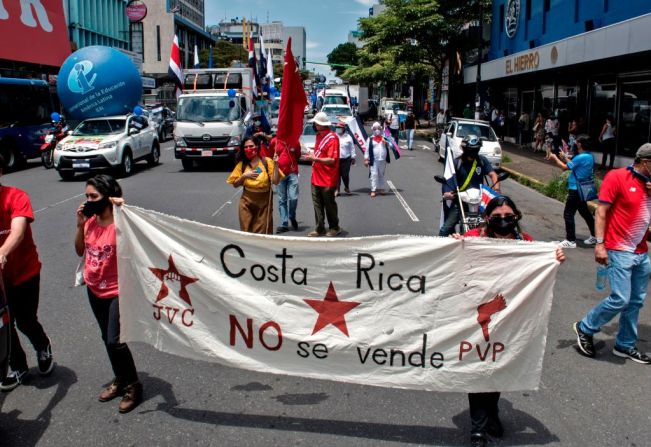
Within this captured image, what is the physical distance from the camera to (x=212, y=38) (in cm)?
9875

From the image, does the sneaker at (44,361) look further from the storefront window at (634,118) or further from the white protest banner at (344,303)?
the storefront window at (634,118)

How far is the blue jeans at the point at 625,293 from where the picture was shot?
16.9 ft

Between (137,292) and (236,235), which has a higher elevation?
(236,235)

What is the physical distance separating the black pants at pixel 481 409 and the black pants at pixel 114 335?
2.35 meters

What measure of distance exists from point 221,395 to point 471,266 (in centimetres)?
213

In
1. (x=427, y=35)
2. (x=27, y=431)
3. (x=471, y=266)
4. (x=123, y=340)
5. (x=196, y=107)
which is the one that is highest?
(x=427, y=35)

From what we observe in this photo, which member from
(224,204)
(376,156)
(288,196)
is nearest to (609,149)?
(376,156)

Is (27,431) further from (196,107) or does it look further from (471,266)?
(196,107)

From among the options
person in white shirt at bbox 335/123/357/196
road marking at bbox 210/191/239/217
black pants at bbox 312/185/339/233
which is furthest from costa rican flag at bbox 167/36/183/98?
black pants at bbox 312/185/339/233

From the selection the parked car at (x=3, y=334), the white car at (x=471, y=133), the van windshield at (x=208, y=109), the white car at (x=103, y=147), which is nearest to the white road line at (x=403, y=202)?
the white car at (x=471, y=133)

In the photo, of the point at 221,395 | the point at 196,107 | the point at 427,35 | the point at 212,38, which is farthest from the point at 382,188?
the point at 212,38

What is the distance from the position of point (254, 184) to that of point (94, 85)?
1722cm

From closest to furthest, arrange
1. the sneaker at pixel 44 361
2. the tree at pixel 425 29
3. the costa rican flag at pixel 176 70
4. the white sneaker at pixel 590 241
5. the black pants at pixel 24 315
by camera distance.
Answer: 1. the black pants at pixel 24 315
2. the sneaker at pixel 44 361
3. the white sneaker at pixel 590 241
4. the costa rican flag at pixel 176 70
5. the tree at pixel 425 29

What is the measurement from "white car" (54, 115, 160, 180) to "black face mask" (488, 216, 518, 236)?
15.1 meters
